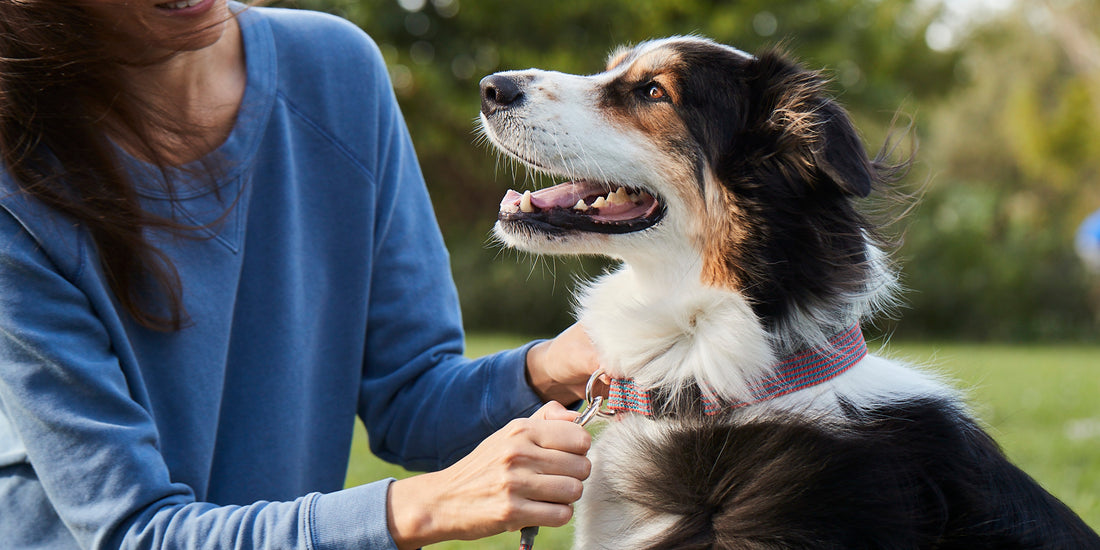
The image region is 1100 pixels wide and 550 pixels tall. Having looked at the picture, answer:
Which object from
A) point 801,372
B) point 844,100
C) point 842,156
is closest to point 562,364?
point 801,372

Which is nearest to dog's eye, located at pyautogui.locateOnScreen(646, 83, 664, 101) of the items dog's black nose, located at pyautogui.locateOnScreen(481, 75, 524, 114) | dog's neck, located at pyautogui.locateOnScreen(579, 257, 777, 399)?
dog's black nose, located at pyautogui.locateOnScreen(481, 75, 524, 114)

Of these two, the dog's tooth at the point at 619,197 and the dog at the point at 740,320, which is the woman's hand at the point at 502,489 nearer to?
the dog at the point at 740,320

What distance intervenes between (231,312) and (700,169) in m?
1.11

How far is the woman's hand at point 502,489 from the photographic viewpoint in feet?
5.18

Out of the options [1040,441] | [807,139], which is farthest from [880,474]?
[1040,441]

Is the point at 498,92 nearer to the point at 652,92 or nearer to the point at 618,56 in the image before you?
the point at 652,92

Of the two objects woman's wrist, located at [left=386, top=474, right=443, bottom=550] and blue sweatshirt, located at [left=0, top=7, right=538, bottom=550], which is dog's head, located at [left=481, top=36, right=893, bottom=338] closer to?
blue sweatshirt, located at [left=0, top=7, right=538, bottom=550]

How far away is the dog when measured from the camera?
5.72 feet

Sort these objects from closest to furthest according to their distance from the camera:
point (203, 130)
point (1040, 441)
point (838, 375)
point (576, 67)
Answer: point (838, 375), point (203, 130), point (1040, 441), point (576, 67)

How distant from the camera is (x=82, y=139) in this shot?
1.88m

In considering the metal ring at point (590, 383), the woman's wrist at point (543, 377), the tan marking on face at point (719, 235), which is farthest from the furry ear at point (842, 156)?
the woman's wrist at point (543, 377)

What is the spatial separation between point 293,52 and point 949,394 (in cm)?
172

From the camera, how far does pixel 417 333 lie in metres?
2.42

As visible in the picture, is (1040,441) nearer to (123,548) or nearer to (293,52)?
(293,52)
